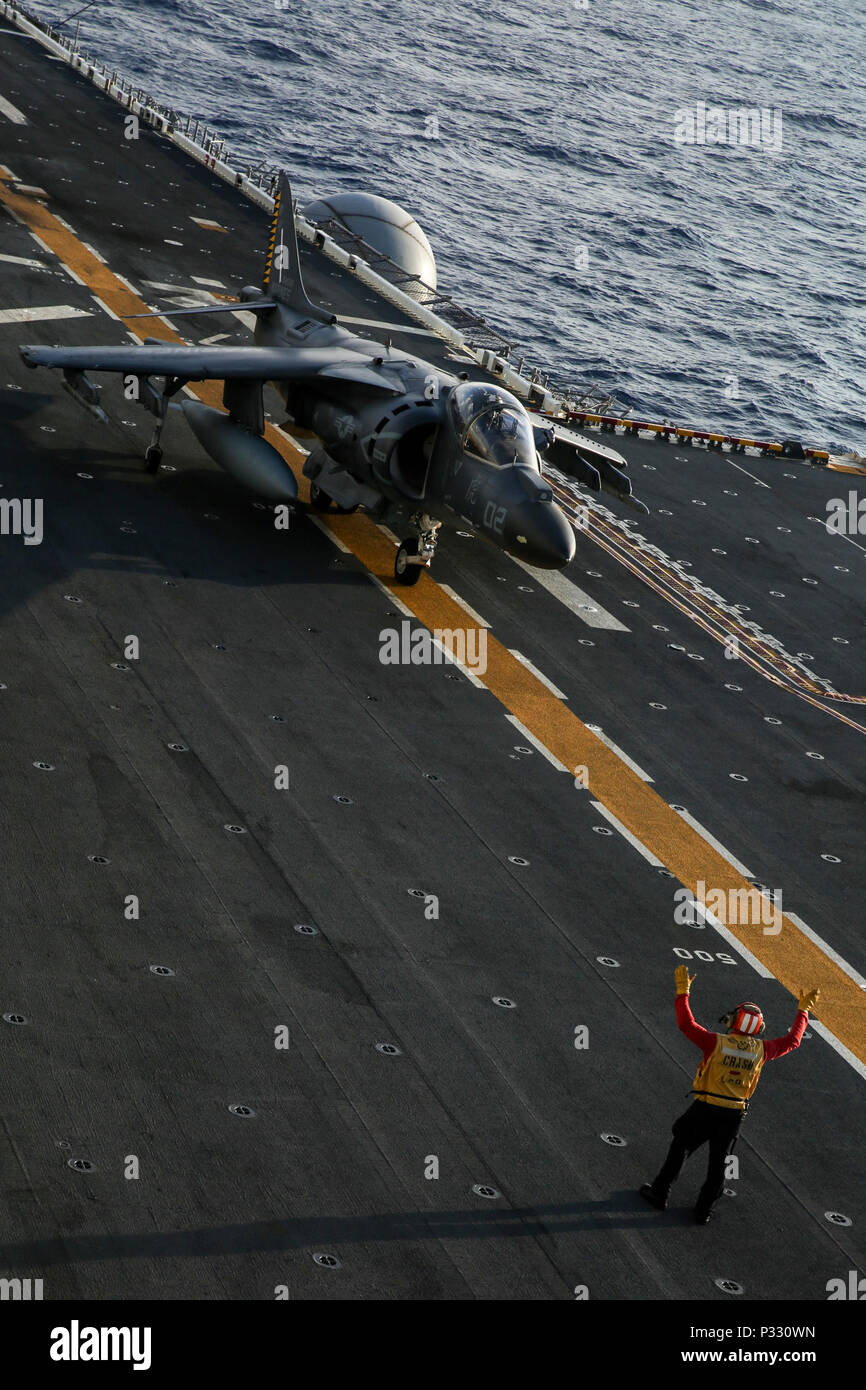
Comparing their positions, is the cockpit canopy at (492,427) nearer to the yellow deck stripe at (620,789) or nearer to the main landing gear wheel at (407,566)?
the main landing gear wheel at (407,566)

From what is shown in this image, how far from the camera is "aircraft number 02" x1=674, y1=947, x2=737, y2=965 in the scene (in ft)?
68.7

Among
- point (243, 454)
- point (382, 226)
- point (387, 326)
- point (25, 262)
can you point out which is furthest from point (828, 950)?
point (382, 226)

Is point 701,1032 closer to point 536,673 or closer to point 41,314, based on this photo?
point 536,673

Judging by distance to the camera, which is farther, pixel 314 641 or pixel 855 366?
pixel 855 366

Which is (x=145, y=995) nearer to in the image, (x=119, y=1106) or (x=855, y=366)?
(x=119, y=1106)

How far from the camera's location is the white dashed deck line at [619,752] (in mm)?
25656

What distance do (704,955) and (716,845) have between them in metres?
3.27

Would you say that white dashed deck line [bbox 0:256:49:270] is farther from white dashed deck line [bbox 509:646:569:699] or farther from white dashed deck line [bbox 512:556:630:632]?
white dashed deck line [bbox 509:646:569:699]

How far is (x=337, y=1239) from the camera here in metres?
14.7

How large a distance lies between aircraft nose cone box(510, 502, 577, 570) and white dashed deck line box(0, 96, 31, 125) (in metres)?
37.4

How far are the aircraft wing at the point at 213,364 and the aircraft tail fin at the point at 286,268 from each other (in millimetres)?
3099

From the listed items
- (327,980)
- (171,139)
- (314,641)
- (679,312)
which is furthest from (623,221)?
(327,980)

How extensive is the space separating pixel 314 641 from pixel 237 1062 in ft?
38.9

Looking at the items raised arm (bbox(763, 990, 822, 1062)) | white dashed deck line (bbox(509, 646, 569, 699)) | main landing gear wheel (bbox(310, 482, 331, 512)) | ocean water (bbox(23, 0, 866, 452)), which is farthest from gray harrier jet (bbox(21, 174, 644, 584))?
ocean water (bbox(23, 0, 866, 452))
